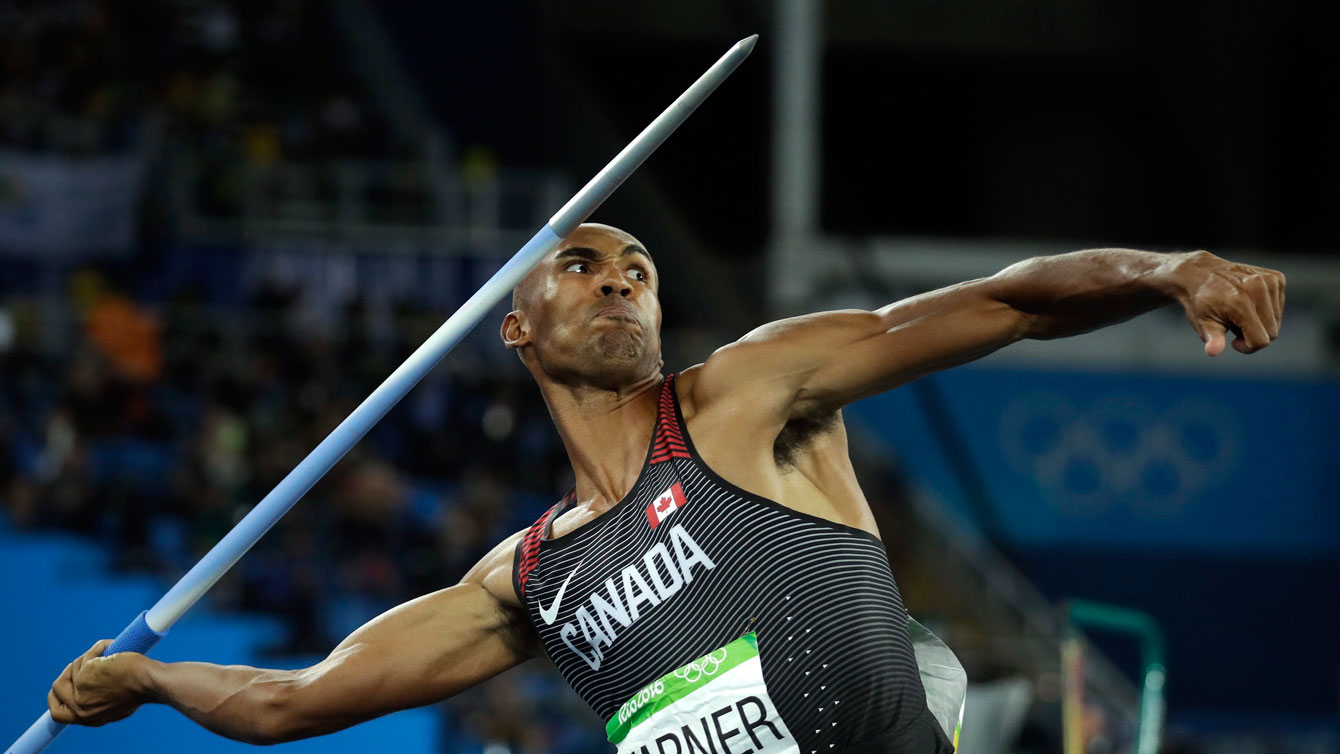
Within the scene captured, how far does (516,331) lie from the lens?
4.25m

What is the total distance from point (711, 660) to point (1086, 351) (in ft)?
45.7

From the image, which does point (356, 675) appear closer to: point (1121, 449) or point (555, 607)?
point (555, 607)

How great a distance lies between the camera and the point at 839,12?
1856cm

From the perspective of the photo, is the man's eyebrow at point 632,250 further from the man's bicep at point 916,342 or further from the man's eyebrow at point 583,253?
the man's bicep at point 916,342

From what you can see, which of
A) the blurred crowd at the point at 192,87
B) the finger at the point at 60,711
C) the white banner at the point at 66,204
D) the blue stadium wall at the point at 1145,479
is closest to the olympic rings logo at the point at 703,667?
the finger at the point at 60,711

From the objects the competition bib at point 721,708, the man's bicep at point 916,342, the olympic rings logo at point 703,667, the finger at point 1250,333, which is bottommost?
the finger at point 1250,333

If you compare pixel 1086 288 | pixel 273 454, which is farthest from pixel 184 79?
pixel 1086 288

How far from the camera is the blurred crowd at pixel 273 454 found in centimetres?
1005

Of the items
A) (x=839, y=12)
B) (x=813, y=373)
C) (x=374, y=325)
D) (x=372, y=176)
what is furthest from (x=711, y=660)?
(x=839, y=12)

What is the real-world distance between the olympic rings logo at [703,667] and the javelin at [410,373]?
38.7 inches

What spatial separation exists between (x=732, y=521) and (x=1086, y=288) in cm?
94

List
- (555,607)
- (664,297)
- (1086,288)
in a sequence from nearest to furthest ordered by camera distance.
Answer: (1086,288), (555,607), (664,297)

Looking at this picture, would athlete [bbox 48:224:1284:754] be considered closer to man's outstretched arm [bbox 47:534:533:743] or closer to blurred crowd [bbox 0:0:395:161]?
man's outstretched arm [bbox 47:534:533:743]

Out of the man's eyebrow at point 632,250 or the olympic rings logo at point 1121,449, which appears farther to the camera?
the olympic rings logo at point 1121,449
